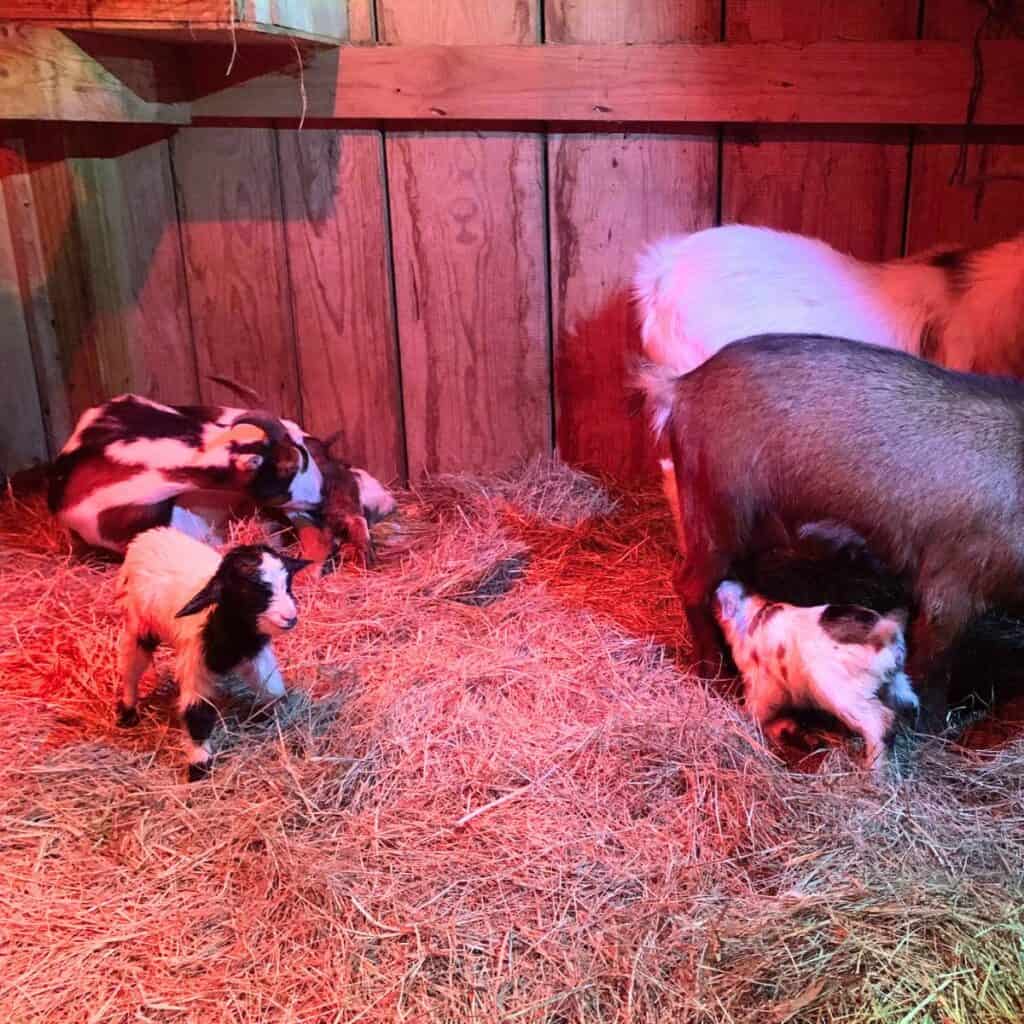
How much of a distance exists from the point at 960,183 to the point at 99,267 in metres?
3.18

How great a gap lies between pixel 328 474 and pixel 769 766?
2003 millimetres

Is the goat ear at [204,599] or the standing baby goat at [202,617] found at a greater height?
the goat ear at [204,599]

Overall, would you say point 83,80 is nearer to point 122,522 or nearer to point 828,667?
point 122,522

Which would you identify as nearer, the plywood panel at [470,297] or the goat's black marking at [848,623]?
the goat's black marking at [848,623]

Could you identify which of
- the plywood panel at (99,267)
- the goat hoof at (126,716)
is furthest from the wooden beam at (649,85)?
the goat hoof at (126,716)

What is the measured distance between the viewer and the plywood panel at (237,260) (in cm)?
408

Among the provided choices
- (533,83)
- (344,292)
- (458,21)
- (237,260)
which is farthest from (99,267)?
(533,83)

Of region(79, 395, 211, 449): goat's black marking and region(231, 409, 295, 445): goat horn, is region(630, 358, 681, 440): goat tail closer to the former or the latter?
region(231, 409, 295, 445): goat horn

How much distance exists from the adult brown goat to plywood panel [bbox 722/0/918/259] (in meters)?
1.04

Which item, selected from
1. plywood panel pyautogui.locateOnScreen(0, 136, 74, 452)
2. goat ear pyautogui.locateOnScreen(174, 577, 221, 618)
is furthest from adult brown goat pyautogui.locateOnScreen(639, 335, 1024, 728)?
plywood panel pyautogui.locateOnScreen(0, 136, 74, 452)

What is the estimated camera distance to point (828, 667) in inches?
107

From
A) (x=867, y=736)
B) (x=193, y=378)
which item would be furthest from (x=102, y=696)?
(x=867, y=736)

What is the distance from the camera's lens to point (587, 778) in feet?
8.75

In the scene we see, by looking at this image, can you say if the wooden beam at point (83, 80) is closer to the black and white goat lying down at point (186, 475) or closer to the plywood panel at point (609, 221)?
the black and white goat lying down at point (186, 475)
